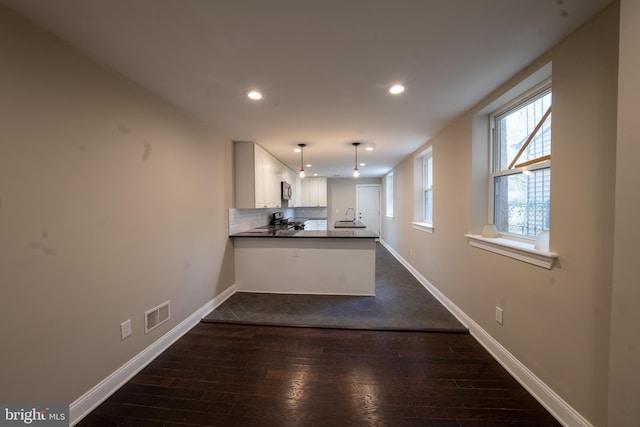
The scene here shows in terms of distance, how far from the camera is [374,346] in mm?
2211

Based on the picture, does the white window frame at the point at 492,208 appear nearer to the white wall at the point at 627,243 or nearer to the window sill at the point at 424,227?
the white wall at the point at 627,243

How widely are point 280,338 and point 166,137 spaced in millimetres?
2253

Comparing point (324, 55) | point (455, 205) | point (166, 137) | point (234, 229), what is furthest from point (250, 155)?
point (455, 205)

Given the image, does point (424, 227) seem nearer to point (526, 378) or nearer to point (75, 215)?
point (526, 378)

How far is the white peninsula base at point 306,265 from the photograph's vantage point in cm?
344

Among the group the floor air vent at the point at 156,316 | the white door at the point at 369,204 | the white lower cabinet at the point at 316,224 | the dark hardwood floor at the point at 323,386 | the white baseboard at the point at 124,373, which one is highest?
the white door at the point at 369,204

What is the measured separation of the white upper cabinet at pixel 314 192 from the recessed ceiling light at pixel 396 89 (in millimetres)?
5538

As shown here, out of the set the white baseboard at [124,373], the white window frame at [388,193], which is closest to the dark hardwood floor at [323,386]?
the white baseboard at [124,373]

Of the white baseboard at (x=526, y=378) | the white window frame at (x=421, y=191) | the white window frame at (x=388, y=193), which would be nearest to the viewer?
the white baseboard at (x=526, y=378)

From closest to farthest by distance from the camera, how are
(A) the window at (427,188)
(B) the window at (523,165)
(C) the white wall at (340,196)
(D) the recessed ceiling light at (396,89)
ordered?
(B) the window at (523,165), (D) the recessed ceiling light at (396,89), (A) the window at (427,188), (C) the white wall at (340,196)

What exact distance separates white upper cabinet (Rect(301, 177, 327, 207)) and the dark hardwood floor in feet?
→ 17.7

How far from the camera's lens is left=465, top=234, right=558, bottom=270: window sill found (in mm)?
1533

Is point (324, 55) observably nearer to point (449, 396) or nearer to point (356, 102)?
point (356, 102)

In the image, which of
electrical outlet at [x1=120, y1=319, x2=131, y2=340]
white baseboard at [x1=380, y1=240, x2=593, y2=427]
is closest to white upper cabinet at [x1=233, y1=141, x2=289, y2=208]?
electrical outlet at [x1=120, y1=319, x2=131, y2=340]
